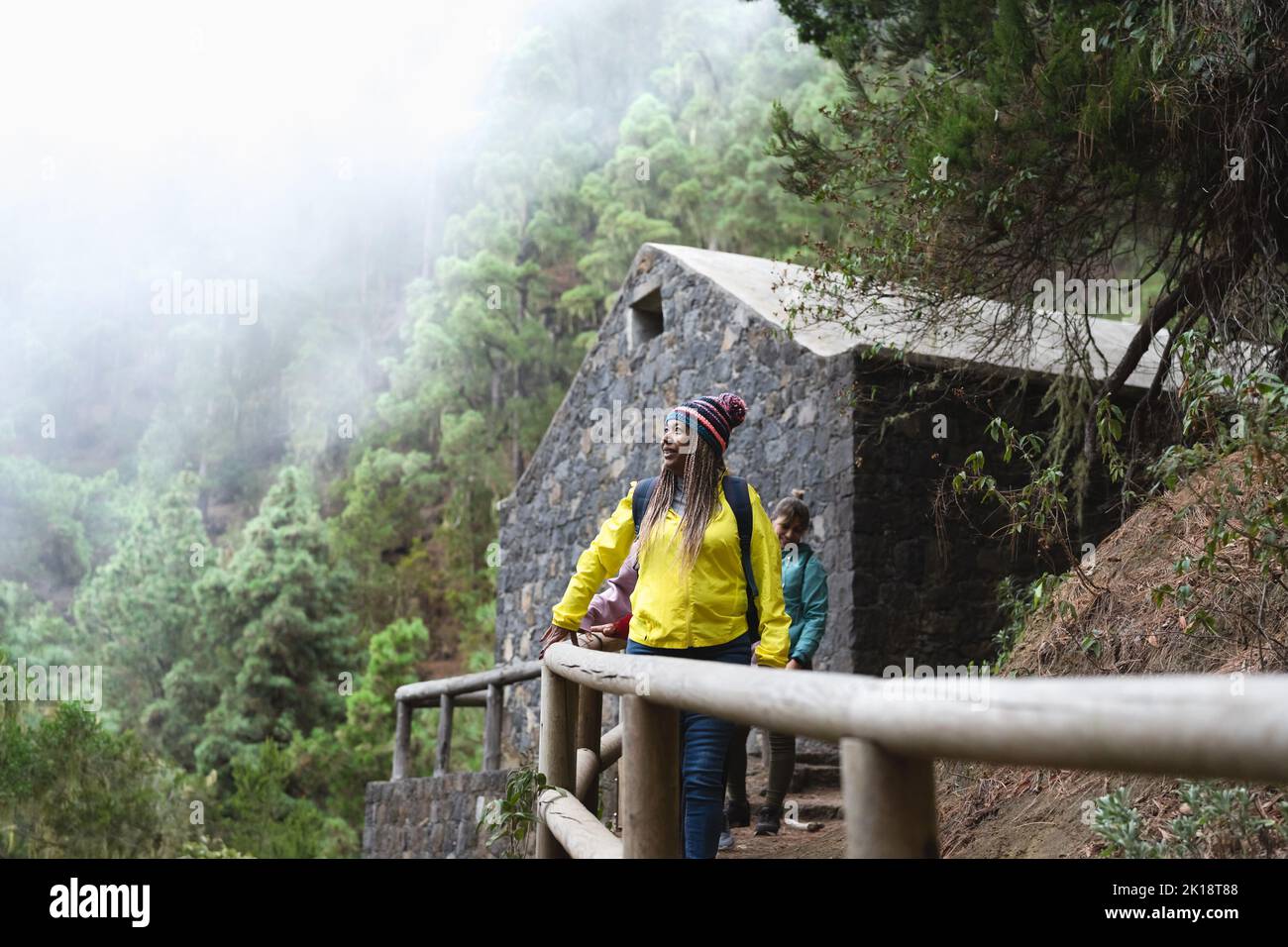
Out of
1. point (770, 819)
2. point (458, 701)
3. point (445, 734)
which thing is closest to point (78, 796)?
point (458, 701)

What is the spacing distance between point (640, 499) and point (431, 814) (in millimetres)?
5156

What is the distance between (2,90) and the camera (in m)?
54.9

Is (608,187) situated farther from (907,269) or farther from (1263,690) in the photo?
(1263,690)

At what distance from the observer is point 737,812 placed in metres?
6.00

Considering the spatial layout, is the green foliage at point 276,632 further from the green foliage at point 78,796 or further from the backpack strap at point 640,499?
the backpack strap at point 640,499

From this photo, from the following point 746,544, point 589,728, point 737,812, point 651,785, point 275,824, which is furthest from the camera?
point 275,824

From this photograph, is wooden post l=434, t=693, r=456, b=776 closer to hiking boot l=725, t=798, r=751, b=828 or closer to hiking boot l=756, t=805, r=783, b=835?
hiking boot l=725, t=798, r=751, b=828

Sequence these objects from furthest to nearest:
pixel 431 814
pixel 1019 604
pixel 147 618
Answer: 1. pixel 147 618
2. pixel 431 814
3. pixel 1019 604

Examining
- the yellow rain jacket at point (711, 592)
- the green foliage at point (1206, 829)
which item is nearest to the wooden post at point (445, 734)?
the yellow rain jacket at point (711, 592)

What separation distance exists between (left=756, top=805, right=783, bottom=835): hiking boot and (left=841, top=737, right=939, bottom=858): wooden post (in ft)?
14.5

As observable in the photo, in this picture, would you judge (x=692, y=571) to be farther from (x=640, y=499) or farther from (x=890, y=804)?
(x=890, y=804)

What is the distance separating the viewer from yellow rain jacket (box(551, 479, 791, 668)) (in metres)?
3.73
